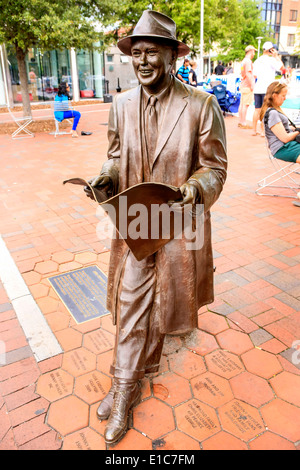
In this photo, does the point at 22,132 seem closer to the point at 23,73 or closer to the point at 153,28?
the point at 23,73

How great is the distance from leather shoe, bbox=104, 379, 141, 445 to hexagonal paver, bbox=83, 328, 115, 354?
64 cm

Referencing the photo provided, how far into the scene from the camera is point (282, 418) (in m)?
2.43

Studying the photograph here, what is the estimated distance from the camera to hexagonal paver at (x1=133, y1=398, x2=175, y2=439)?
2.35 metres

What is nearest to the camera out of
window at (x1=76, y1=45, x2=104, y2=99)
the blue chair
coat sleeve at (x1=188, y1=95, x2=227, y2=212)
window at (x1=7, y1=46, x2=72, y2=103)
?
coat sleeve at (x1=188, y1=95, x2=227, y2=212)

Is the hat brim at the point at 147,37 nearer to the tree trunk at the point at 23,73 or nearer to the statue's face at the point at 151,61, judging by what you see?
the statue's face at the point at 151,61

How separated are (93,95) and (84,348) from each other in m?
23.7

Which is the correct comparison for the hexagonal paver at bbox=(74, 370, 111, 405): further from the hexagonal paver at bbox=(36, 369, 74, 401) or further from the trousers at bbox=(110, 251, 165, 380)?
the trousers at bbox=(110, 251, 165, 380)

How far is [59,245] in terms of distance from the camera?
478cm

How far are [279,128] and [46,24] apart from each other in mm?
7609

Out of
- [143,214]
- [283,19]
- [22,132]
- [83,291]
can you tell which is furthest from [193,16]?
[283,19]

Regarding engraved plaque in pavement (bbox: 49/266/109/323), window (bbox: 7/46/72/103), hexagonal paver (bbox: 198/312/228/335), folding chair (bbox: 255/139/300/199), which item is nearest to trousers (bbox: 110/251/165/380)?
hexagonal paver (bbox: 198/312/228/335)

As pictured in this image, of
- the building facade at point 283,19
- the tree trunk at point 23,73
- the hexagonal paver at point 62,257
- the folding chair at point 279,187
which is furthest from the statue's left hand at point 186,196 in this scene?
the building facade at point 283,19
